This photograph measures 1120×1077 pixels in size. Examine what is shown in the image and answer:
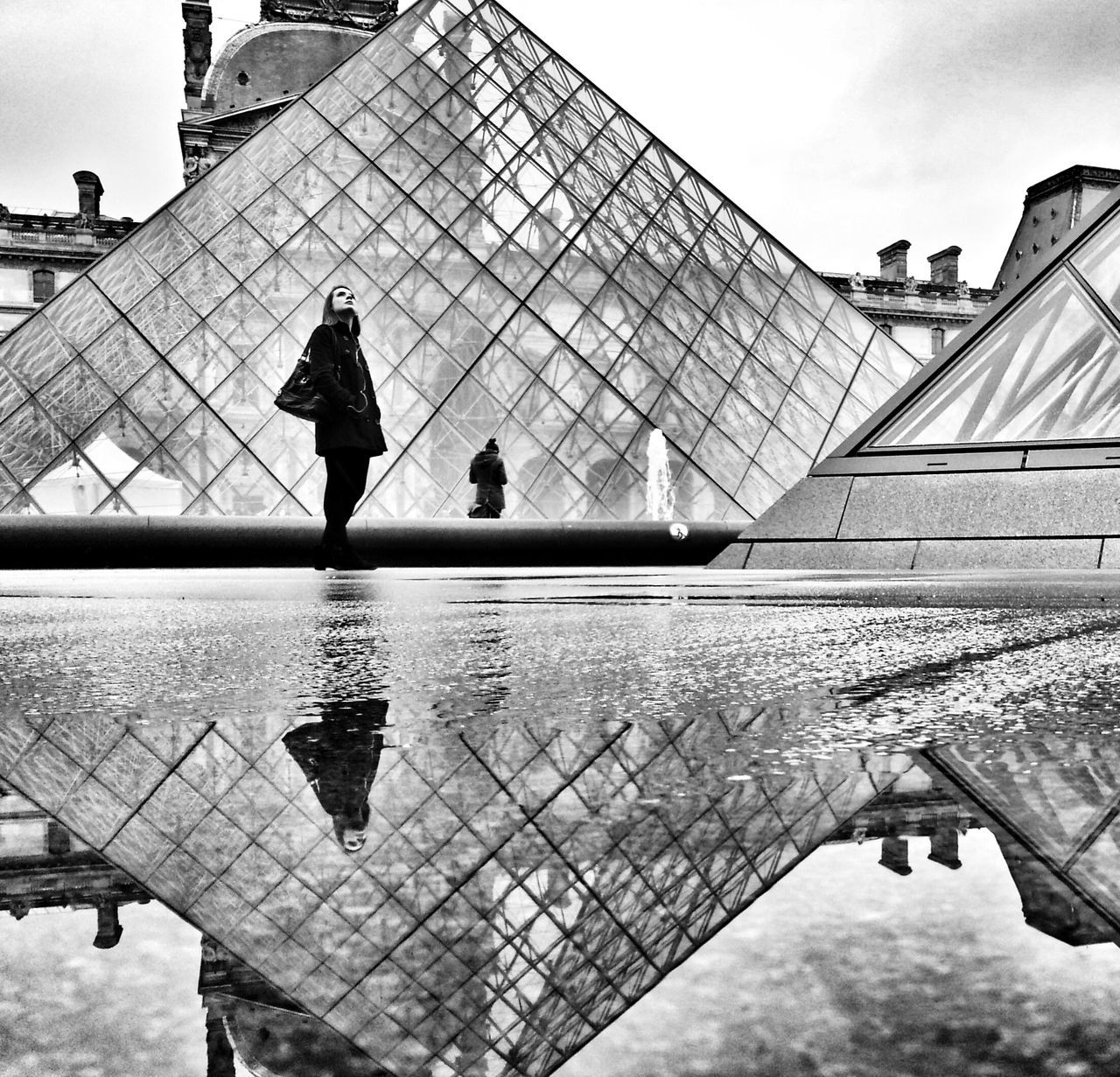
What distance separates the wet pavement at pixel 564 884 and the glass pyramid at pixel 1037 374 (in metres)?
5.18

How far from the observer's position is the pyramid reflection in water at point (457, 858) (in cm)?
A: 42

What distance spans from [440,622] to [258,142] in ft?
48.9

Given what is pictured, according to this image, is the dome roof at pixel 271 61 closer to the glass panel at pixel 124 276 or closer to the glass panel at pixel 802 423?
the glass panel at pixel 124 276

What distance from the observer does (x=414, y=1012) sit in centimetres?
40

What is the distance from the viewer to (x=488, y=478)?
11.7 metres

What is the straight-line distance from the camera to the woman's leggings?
Result: 7043mm

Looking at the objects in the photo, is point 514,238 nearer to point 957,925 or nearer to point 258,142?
point 258,142

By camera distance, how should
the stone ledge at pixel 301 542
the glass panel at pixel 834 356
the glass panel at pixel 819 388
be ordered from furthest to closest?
the glass panel at pixel 834 356 < the glass panel at pixel 819 388 < the stone ledge at pixel 301 542

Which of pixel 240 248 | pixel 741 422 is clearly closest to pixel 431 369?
pixel 240 248

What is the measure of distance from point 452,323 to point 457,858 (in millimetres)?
14007

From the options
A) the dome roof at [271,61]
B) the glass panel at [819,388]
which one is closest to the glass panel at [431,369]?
the glass panel at [819,388]

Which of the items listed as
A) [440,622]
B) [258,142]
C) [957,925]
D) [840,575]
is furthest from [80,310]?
[957,925]

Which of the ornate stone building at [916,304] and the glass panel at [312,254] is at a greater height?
the ornate stone building at [916,304]

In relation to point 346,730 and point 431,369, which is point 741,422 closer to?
point 431,369
